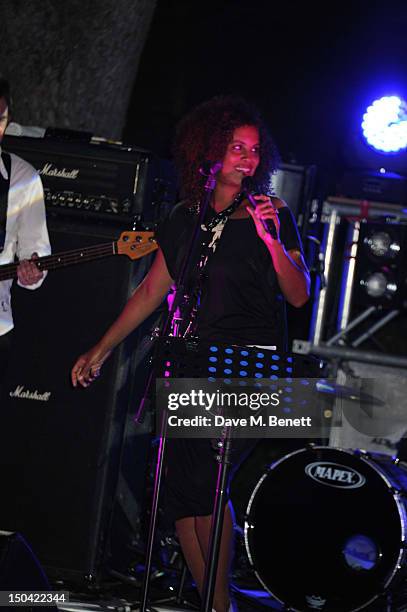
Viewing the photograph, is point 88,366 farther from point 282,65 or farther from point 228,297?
point 282,65

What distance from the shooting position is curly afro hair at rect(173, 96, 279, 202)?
131 inches

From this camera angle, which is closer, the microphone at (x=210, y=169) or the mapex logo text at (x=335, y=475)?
the microphone at (x=210, y=169)

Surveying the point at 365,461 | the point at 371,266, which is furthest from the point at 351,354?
the point at 365,461

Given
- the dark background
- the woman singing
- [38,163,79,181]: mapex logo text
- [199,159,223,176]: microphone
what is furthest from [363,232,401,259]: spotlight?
[199,159,223,176]: microphone

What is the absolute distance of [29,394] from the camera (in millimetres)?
4086

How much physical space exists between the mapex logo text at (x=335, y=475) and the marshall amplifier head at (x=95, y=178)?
1.31 m

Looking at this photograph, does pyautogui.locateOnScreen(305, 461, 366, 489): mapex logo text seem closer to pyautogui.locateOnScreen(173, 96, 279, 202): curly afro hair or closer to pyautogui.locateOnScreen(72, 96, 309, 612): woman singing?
pyautogui.locateOnScreen(72, 96, 309, 612): woman singing

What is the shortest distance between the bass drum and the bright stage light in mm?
2477

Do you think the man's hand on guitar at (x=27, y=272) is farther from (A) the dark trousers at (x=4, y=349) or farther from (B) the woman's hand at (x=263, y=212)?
(B) the woman's hand at (x=263, y=212)

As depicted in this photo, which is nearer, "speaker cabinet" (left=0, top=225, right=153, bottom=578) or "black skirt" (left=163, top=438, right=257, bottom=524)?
"black skirt" (left=163, top=438, right=257, bottom=524)

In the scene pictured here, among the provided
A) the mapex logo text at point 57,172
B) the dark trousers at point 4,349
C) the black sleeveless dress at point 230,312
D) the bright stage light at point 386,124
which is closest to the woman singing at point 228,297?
the black sleeveless dress at point 230,312

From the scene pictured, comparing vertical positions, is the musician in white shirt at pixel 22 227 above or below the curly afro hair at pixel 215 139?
below

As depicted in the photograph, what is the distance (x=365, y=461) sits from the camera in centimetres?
395

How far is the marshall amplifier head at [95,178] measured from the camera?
4117 millimetres
